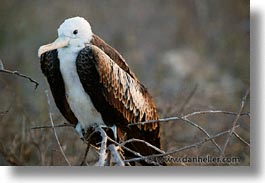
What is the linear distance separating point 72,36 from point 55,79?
0.15 meters

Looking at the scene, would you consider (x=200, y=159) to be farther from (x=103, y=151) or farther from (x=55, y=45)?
(x=55, y=45)

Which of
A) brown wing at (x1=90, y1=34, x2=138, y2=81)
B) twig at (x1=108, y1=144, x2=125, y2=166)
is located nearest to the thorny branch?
twig at (x1=108, y1=144, x2=125, y2=166)

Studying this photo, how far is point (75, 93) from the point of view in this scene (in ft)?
9.23

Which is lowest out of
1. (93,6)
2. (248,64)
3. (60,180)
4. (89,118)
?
(60,180)

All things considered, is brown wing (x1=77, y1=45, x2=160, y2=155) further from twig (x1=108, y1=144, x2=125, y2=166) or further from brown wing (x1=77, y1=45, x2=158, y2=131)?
twig (x1=108, y1=144, x2=125, y2=166)

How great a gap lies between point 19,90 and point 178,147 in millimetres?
582

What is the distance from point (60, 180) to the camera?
9.57ft

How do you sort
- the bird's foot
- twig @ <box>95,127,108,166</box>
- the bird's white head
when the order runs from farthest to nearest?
the bird's foot
the bird's white head
twig @ <box>95,127,108,166</box>

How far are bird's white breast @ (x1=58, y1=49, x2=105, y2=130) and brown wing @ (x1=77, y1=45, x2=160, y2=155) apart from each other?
0.07 feet

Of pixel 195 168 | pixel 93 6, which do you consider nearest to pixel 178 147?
pixel 195 168

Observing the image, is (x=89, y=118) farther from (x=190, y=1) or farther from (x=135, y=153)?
(x=190, y=1)

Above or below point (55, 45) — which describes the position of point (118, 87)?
below

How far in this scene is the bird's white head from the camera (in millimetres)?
2797

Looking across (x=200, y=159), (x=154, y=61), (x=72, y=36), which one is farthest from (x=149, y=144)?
(x=72, y=36)
